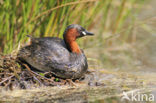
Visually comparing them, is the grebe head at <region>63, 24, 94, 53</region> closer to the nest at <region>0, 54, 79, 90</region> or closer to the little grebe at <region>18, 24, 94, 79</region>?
the little grebe at <region>18, 24, 94, 79</region>

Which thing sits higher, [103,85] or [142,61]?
[142,61]

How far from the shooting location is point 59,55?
5.10 m

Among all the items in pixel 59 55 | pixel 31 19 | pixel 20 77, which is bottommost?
pixel 20 77

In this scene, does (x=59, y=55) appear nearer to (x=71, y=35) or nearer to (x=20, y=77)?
(x=71, y=35)

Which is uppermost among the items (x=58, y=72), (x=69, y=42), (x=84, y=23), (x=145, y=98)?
(x=84, y=23)

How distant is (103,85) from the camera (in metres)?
5.07

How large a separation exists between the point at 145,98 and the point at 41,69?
5.34ft

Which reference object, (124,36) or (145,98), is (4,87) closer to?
(145,98)

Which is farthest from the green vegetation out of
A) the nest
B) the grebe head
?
the nest

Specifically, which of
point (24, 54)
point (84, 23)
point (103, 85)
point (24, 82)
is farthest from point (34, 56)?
point (84, 23)

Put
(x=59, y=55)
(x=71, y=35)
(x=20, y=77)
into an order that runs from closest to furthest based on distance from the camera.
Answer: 1. (x=20, y=77)
2. (x=59, y=55)
3. (x=71, y=35)

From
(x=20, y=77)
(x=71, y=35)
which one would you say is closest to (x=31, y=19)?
(x=71, y=35)

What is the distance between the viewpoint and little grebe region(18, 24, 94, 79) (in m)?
5.06

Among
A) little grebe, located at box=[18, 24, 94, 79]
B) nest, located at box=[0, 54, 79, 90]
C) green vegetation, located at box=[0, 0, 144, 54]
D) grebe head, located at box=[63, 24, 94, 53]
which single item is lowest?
nest, located at box=[0, 54, 79, 90]
